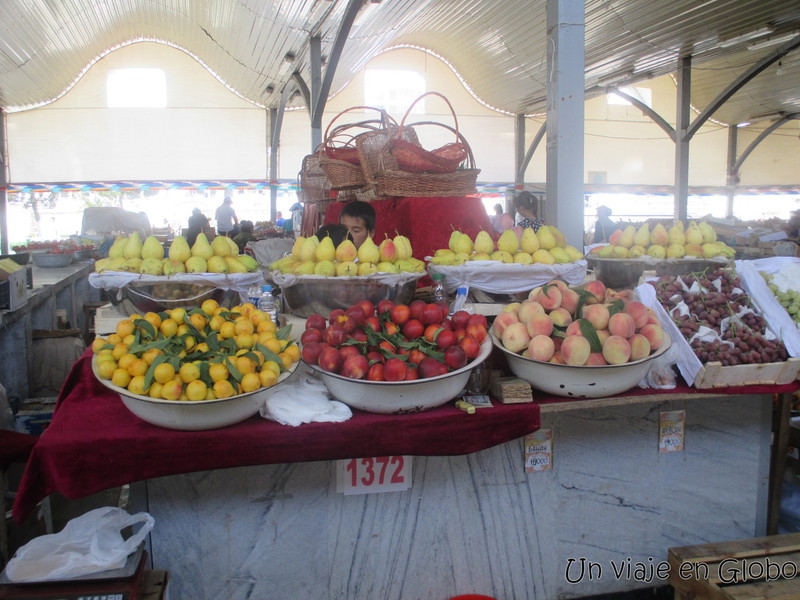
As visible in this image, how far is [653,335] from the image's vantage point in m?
2.10

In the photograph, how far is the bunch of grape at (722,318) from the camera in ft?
7.27

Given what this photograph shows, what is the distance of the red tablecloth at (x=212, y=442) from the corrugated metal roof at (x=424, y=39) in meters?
6.46

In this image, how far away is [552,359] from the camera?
201 cm

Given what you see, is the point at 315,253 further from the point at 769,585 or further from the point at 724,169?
the point at 724,169

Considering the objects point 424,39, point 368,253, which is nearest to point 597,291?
point 368,253

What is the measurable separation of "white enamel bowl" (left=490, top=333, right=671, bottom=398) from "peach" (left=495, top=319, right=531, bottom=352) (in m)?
0.03

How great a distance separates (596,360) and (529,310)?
1.03ft

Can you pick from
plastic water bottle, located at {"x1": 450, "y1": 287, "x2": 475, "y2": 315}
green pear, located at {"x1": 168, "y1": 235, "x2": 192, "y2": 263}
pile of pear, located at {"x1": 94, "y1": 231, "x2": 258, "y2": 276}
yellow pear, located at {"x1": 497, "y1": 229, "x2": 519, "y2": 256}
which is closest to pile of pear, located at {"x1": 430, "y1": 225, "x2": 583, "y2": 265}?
yellow pear, located at {"x1": 497, "y1": 229, "x2": 519, "y2": 256}

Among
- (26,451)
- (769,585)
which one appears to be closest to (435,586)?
(769,585)

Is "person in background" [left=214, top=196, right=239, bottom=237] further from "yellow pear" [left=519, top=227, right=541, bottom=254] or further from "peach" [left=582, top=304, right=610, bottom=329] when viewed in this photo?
"peach" [left=582, top=304, right=610, bottom=329]

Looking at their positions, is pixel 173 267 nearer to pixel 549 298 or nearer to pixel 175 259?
pixel 175 259

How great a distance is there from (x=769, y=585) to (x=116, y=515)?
2231mm

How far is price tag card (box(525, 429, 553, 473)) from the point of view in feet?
7.41

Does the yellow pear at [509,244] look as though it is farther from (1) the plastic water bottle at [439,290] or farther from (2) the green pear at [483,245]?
(1) the plastic water bottle at [439,290]
